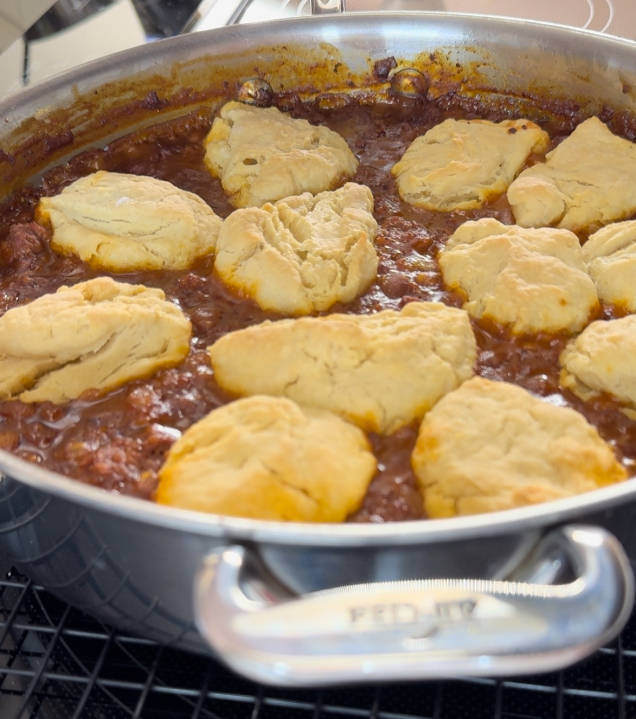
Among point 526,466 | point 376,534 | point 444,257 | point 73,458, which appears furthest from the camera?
point 444,257

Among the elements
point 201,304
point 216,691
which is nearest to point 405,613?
point 216,691

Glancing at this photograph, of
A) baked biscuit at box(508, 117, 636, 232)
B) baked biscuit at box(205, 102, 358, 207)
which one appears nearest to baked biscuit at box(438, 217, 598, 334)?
baked biscuit at box(508, 117, 636, 232)

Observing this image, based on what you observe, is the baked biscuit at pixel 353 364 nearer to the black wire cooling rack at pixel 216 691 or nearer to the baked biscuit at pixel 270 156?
the black wire cooling rack at pixel 216 691

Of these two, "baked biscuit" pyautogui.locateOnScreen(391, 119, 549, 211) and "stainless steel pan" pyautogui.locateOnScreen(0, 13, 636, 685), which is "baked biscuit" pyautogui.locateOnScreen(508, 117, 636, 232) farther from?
"stainless steel pan" pyautogui.locateOnScreen(0, 13, 636, 685)

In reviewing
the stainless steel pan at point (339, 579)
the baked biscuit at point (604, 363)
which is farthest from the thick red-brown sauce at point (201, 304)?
the stainless steel pan at point (339, 579)

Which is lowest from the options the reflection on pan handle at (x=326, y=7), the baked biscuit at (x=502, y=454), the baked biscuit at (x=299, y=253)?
the baked biscuit at (x=502, y=454)

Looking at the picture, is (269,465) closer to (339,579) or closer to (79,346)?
(339,579)

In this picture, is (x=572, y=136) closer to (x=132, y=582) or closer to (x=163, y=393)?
(x=163, y=393)

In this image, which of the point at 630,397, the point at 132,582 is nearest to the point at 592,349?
the point at 630,397
